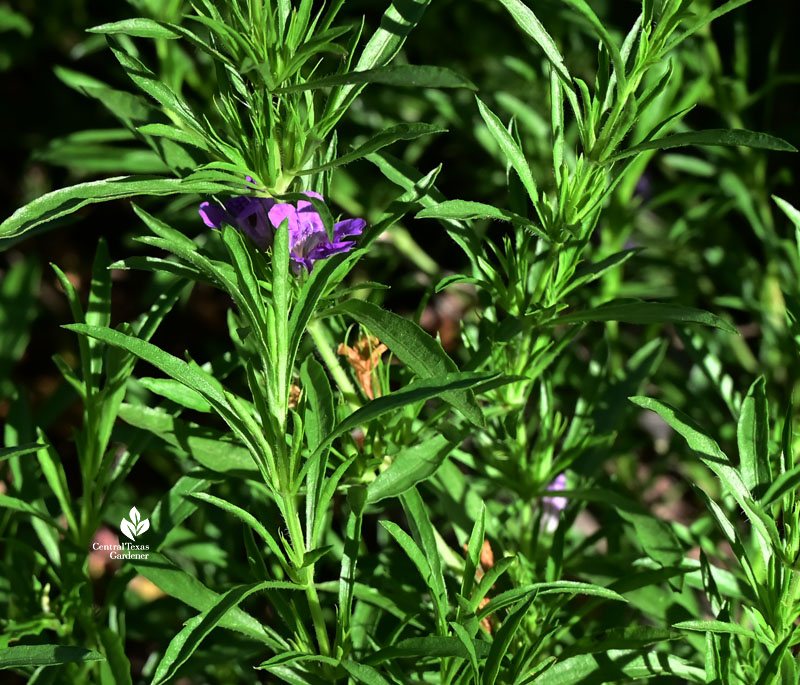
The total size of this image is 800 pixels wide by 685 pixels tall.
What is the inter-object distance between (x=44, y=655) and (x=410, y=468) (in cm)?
42

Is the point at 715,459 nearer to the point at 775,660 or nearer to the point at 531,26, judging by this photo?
the point at 775,660

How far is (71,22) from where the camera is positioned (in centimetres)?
220

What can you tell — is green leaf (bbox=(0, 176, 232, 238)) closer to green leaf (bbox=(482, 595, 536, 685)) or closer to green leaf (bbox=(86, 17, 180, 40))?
green leaf (bbox=(86, 17, 180, 40))

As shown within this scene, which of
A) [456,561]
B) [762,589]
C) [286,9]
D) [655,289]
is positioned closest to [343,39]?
[655,289]

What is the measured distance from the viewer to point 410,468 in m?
0.96

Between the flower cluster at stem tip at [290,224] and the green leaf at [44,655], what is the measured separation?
17.5 inches

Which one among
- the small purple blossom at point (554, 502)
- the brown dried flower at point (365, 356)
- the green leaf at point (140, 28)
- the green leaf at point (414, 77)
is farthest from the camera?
the small purple blossom at point (554, 502)

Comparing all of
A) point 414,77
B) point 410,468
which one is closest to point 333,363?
point 410,468

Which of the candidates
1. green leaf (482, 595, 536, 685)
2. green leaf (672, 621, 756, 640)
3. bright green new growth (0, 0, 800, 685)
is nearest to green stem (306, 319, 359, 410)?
bright green new growth (0, 0, 800, 685)

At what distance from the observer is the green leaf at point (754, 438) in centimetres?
93

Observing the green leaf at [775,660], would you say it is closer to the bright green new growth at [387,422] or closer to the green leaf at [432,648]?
the bright green new growth at [387,422]

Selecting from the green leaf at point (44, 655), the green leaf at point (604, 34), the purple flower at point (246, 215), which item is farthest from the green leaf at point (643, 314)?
the green leaf at point (44, 655)

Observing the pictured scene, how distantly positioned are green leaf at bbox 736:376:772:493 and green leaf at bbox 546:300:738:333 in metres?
0.13

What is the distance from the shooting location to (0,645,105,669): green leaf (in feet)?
2.71
